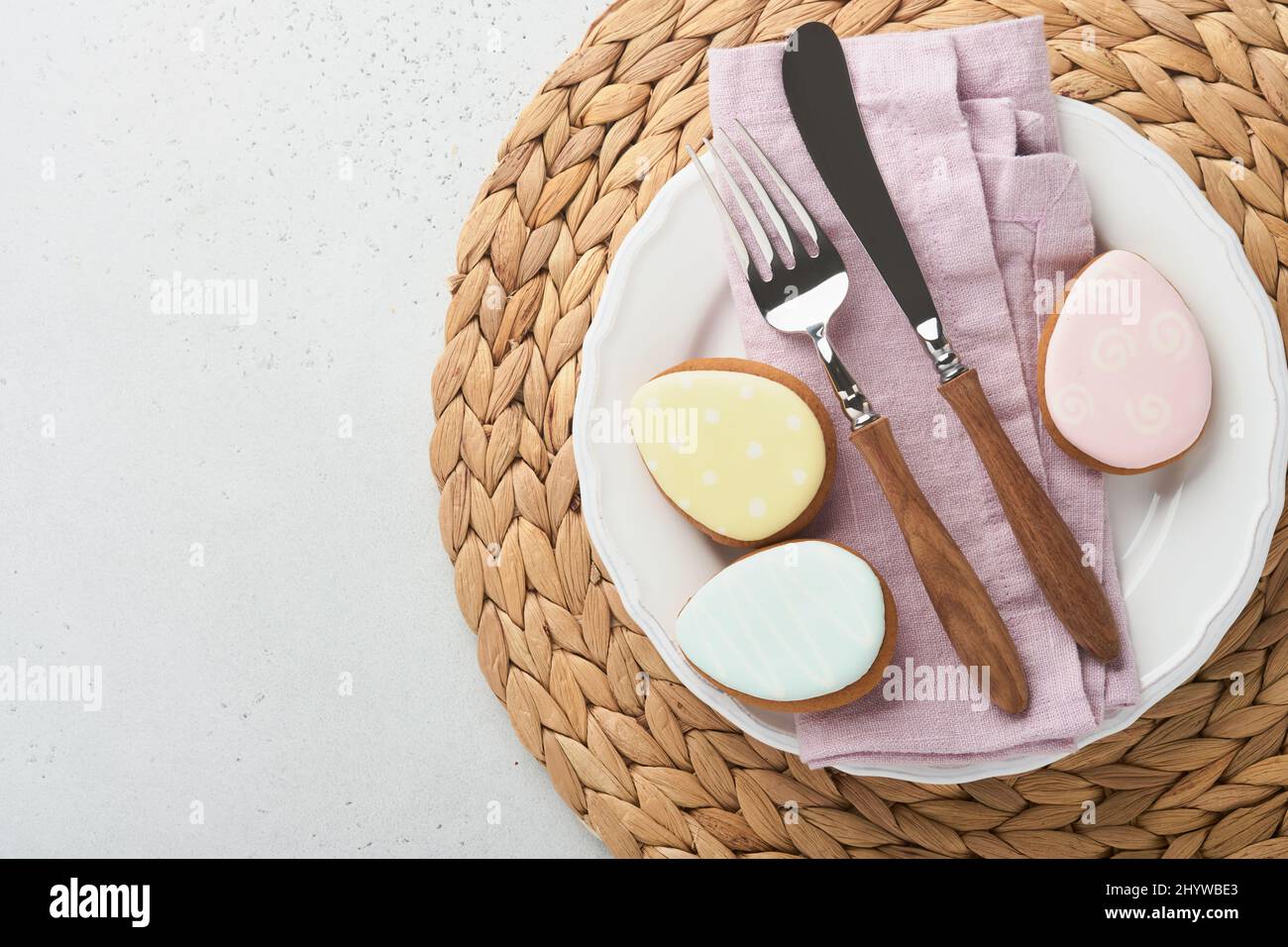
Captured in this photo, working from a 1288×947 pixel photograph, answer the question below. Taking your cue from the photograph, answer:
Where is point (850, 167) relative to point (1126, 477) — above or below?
above

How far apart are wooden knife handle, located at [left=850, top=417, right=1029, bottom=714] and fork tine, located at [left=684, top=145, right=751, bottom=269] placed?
128 millimetres

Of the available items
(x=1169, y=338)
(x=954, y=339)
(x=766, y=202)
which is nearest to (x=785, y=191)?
(x=766, y=202)

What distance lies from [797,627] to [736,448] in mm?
109

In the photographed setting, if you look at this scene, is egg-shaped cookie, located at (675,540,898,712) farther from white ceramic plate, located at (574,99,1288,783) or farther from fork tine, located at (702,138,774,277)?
fork tine, located at (702,138,774,277)

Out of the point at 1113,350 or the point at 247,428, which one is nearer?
the point at 1113,350

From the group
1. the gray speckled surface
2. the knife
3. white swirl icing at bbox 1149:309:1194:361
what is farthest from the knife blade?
the gray speckled surface

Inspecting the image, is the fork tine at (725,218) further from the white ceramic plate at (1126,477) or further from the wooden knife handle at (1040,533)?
the wooden knife handle at (1040,533)

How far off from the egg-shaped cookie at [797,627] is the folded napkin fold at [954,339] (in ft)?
0.08

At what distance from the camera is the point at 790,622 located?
558 millimetres

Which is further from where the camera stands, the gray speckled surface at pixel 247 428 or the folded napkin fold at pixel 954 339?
the gray speckled surface at pixel 247 428

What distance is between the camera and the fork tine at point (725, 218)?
1.92 feet

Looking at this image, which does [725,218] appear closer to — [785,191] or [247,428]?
[785,191]

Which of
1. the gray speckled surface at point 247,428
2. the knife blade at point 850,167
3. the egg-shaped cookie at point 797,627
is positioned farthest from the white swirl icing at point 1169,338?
the gray speckled surface at point 247,428
